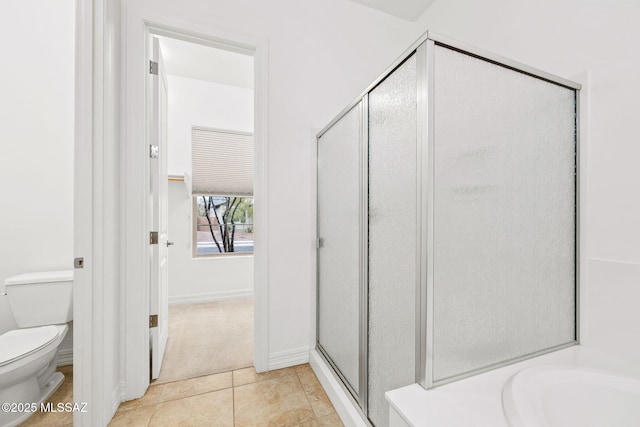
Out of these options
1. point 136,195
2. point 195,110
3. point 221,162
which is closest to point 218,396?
point 136,195

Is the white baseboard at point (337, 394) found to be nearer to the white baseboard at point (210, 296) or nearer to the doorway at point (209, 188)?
the doorway at point (209, 188)

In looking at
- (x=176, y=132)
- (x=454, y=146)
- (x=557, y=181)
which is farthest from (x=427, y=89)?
(x=176, y=132)

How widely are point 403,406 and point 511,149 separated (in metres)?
0.99

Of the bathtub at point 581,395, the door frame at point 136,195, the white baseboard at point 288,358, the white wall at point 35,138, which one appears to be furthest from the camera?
the white baseboard at point 288,358

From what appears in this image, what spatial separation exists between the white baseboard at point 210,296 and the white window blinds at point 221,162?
1269 mm

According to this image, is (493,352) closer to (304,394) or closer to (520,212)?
(520,212)

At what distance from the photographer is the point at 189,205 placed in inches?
126

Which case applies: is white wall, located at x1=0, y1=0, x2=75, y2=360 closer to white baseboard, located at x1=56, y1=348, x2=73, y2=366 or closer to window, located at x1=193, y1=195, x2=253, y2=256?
white baseboard, located at x1=56, y1=348, x2=73, y2=366

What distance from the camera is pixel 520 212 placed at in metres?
1.01

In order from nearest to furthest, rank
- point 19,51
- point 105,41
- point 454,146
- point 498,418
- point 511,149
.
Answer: point 498,418 → point 454,146 → point 511,149 → point 105,41 → point 19,51

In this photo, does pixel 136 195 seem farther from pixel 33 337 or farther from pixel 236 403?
pixel 236 403

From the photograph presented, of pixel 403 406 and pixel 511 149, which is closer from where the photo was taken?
pixel 403 406

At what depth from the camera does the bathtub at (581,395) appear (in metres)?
0.84

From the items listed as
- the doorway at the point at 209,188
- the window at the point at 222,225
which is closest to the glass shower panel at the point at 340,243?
the doorway at the point at 209,188
